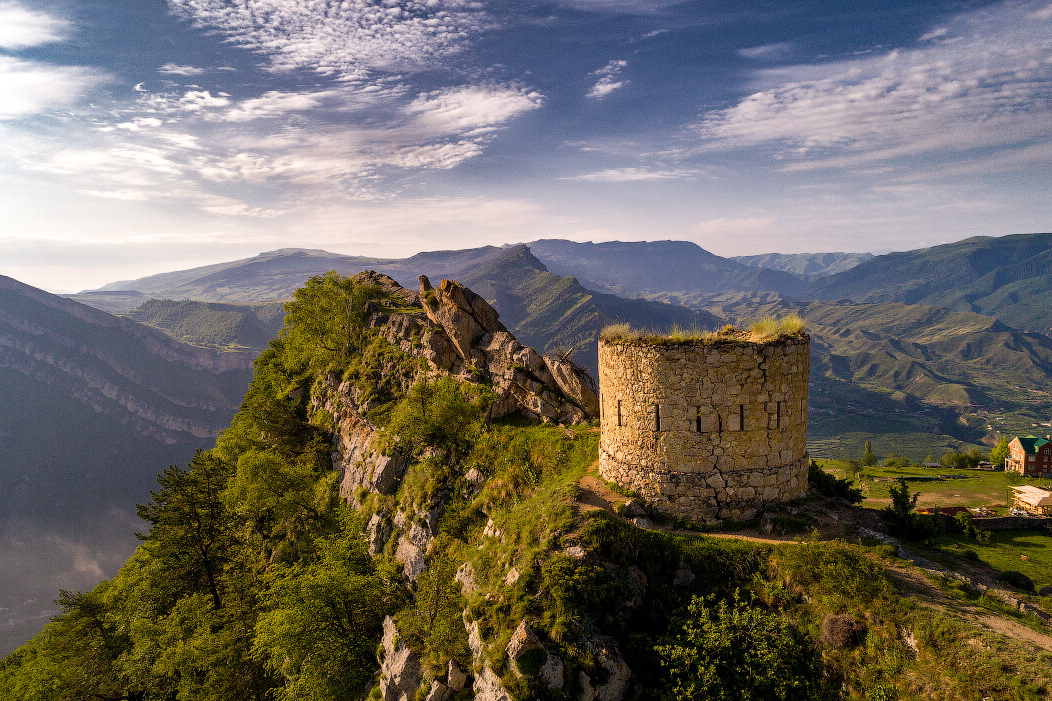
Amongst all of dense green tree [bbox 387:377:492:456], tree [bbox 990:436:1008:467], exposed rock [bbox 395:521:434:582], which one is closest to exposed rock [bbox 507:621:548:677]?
exposed rock [bbox 395:521:434:582]

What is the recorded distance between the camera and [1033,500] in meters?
50.2

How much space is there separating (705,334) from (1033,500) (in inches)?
2217

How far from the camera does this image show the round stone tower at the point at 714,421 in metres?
18.1

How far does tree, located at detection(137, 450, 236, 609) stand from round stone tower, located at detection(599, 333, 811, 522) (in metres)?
26.9

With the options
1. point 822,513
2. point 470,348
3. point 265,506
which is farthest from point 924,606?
point 265,506

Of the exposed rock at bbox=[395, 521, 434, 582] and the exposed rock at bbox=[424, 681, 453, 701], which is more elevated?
the exposed rock at bbox=[395, 521, 434, 582]

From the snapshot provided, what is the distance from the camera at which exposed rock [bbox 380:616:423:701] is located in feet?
58.9

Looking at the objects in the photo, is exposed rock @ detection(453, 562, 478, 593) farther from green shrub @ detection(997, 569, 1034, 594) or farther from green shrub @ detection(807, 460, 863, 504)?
green shrub @ detection(997, 569, 1034, 594)

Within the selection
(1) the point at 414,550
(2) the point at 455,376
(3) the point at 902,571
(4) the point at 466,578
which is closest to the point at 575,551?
(4) the point at 466,578

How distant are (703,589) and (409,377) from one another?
25791mm

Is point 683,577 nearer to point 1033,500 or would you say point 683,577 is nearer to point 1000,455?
point 1033,500

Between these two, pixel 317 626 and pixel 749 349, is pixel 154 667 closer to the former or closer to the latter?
pixel 317 626

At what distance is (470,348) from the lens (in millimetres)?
35188

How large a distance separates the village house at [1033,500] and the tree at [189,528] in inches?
2614
